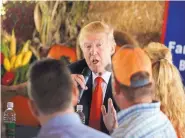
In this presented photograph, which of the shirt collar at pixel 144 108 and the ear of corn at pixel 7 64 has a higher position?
the ear of corn at pixel 7 64

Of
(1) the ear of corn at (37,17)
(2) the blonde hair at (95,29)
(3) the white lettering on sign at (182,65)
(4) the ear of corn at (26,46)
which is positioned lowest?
(3) the white lettering on sign at (182,65)

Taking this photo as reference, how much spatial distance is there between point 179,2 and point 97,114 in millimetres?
914

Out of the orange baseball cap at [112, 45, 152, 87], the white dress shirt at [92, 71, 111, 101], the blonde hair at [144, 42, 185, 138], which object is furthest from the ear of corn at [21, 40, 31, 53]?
the blonde hair at [144, 42, 185, 138]

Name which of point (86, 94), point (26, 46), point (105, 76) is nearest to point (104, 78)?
point (105, 76)

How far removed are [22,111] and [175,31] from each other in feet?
3.75

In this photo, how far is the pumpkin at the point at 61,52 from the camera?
2789mm

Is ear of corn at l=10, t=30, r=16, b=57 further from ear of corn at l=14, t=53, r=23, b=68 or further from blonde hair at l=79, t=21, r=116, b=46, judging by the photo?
blonde hair at l=79, t=21, r=116, b=46

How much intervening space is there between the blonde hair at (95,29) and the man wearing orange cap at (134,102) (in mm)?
147

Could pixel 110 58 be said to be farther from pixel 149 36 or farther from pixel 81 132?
pixel 81 132

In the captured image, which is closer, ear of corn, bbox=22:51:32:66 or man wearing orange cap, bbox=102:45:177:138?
man wearing orange cap, bbox=102:45:177:138

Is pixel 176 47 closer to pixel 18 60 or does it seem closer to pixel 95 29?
pixel 95 29

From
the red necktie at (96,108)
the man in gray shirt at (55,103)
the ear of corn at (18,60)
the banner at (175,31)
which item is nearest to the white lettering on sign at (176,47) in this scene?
the banner at (175,31)

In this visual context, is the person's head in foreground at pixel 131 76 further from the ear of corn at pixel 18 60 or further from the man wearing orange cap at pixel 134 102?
the ear of corn at pixel 18 60

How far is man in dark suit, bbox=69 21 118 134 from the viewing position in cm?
275
